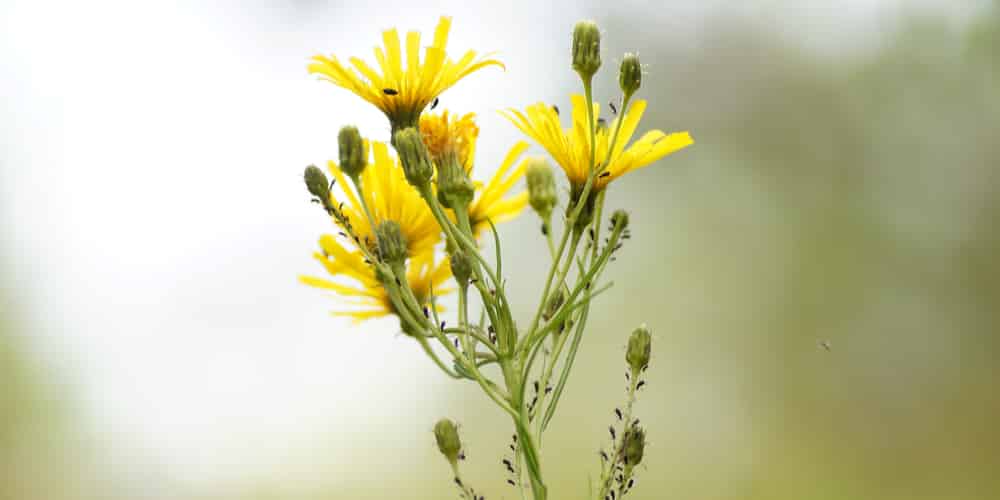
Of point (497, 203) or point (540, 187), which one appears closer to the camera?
point (540, 187)

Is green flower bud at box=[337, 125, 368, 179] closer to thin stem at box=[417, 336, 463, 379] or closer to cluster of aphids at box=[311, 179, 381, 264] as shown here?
cluster of aphids at box=[311, 179, 381, 264]

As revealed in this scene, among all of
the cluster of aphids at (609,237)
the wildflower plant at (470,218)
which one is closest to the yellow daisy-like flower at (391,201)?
the wildflower plant at (470,218)

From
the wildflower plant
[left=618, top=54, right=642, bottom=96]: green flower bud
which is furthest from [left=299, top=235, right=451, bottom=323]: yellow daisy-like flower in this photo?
[left=618, top=54, right=642, bottom=96]: green flower bud

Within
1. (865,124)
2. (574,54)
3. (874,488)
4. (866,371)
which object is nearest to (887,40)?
(865,124)

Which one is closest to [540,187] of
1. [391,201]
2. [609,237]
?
[609,237]

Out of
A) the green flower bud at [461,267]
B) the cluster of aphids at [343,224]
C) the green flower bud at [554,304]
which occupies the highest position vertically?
the cluster of aphids at [343,224]

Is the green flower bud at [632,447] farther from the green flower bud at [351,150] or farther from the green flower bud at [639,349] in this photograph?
the green flower bud at [351,150]

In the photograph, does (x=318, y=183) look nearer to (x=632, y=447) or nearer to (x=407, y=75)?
(x=407, y=75)
